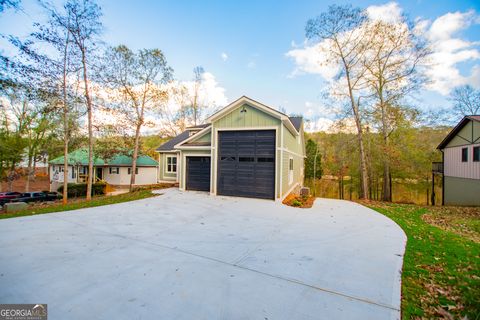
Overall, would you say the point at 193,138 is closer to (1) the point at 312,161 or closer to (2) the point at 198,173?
(2) the point at 198,173

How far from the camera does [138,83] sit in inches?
625

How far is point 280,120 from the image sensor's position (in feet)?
33.1

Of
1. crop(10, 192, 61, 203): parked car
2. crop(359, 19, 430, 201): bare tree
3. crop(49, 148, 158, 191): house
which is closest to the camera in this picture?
crop(359, 19, 430, 201): bare tree

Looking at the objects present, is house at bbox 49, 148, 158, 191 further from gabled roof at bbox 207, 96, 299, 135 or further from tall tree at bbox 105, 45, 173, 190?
gabled roof at bbox 207, 96, 299, 135

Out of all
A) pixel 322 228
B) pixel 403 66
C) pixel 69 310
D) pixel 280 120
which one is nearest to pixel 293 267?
pixel 322 228

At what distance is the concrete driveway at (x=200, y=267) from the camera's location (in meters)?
2.60

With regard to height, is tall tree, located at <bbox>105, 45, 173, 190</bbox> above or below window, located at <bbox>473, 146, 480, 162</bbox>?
above

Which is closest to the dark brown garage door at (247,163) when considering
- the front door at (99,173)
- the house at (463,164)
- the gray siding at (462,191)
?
the house at (463,164)

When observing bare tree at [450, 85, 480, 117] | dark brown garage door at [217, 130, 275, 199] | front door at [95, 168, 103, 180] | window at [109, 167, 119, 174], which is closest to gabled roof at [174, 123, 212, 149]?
dark brown garage door at [217, 130, 275, 199]

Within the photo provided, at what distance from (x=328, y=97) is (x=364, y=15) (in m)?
5.12

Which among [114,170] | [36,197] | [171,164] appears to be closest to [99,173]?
[114,170]

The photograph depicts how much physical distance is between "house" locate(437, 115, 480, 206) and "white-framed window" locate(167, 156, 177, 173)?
2072 cm

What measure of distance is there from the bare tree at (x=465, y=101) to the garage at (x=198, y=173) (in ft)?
76.2

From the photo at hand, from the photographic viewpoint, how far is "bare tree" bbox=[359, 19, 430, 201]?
42.2ft
